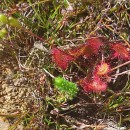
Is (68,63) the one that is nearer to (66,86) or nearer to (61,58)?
(61,58)

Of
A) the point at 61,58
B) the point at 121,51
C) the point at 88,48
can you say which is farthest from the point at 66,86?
the point at 121,51

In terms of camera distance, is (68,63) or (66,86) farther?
(68,63)

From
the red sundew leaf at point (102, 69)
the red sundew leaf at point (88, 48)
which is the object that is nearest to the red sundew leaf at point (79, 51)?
the red sundew leaf at point (88, 48)

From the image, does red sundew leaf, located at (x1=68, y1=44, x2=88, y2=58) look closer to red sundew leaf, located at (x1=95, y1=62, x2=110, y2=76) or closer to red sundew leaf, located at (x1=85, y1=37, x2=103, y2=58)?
red sundew leaf, located at (x1=85, y1=37, x2=103, y2=58)

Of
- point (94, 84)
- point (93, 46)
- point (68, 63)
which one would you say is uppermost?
point (93, 46)

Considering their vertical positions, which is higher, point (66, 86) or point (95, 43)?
point (95, 43)

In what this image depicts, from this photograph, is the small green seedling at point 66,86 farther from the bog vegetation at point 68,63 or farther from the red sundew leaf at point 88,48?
the red sundew leaf at point 88,48
